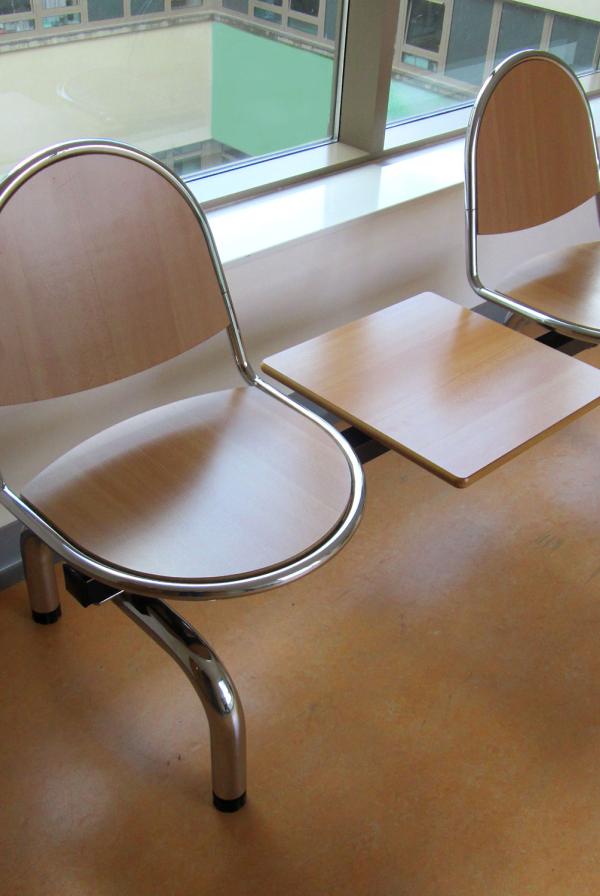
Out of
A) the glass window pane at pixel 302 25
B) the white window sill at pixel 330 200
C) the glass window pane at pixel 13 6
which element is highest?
the glass window pane at pixel 13 6

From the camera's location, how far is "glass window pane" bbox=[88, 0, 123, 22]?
5.52ft

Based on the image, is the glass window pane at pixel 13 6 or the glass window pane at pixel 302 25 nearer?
the glass window pane at pixel 13 6

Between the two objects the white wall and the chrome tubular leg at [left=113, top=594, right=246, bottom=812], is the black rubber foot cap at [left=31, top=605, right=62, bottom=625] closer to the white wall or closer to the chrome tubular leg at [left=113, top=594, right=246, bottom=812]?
the chrome tubular leg at [left=113, top=594, right=246, bottom=812]

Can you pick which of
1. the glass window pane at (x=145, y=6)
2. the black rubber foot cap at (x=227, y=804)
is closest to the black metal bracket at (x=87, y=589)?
the black rubber foot cap at (x=227, y=804)

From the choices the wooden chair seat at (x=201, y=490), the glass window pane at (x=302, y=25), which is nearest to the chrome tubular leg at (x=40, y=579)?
the wooden chair seat at (x=201, y=490)

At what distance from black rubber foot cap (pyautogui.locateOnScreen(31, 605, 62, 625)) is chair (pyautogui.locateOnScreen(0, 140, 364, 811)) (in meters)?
0.38

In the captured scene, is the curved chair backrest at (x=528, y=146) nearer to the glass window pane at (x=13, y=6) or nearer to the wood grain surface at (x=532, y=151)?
the wood grain surface at (x=532, y=151)

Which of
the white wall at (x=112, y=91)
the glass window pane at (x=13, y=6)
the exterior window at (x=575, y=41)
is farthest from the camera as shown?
the exterior window at (x=575, y=41)

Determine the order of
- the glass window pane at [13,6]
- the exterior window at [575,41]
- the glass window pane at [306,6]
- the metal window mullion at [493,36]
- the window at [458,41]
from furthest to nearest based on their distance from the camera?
the exterior window at [575,41]
the metal window mullion at [493,36]
the window at [458,41]
the glass window pane at [306,6]
the glass window pane at [13,6]

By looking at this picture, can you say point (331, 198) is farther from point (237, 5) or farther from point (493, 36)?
point (493, 36)

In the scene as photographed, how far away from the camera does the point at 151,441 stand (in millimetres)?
1504

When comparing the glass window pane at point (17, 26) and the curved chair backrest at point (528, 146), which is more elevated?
the glass window pane at point (17, 26)

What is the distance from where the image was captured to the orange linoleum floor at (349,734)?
1.39 metres

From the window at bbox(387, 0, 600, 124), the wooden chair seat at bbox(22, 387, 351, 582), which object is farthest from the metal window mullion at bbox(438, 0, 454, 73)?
the wooden chair seat at bbox(22, 387, 351, 582)
